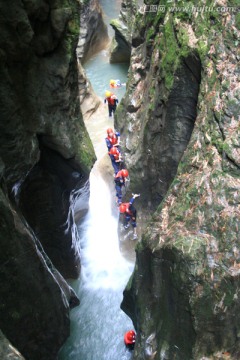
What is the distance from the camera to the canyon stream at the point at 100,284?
1020cm

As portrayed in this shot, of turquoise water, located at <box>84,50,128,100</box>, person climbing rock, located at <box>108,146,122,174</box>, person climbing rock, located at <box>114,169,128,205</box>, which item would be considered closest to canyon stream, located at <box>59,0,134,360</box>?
person climbing rock, located at <box>114,169,128,205</box>

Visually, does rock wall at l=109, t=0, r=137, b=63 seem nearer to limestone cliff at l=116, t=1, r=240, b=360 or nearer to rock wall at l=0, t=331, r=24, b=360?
limestone cliff at l=116, t=1, r=240, b=360

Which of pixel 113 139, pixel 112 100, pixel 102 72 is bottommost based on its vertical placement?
pixel 102 72

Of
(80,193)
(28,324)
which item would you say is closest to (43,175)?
(80,193)

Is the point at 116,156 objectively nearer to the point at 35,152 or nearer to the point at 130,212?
the point at 130,212

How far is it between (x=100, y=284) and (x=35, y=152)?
18.8ft

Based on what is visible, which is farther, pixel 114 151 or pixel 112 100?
pixel 112 100

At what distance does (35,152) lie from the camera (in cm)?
821

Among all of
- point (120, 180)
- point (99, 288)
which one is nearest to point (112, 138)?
point (120, 180)

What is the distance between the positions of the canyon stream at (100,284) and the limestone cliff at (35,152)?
50.5 inches

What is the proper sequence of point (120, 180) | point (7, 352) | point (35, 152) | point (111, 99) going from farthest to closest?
point (111, 99), point (120, 180), point (35, 152), point (7, 352)

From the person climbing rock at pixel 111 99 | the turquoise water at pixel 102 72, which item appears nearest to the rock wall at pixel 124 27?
the turquoise water at pixel 102 72

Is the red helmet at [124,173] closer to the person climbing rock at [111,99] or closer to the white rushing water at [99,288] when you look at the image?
the white rushing water at [99,288]

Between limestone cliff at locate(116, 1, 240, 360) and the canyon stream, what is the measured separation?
1.92m
